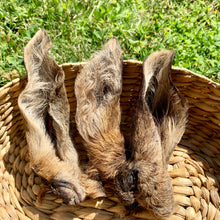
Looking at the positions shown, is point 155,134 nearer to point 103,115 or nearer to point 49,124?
point 103,115

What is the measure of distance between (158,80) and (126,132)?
1.80 ft

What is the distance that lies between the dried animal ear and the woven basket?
0.56ft

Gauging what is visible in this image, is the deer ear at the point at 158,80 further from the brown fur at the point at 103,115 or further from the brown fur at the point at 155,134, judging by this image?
the brown fur at the point at 103,115

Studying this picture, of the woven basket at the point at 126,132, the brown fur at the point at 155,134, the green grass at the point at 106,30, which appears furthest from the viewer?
the green grass at the point at 106,30

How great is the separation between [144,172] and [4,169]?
88 cm

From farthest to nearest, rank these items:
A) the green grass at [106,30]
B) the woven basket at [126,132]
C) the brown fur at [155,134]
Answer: the green grass at [106,30], the woven basket at [126,132], the brown fur at [155,134]

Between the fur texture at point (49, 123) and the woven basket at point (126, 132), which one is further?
the woven basket at point (126, 132)

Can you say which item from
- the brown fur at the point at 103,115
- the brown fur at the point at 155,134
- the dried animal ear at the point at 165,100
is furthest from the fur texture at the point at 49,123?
the dried animal ear at the point at 165,100

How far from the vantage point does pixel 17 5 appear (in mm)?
2340

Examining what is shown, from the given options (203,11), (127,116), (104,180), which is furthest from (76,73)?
(203,11)

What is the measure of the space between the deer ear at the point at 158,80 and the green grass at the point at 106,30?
0.57 meters

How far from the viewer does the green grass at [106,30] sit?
2.13 metres

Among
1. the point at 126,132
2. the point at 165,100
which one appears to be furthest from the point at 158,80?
the point at 126,132

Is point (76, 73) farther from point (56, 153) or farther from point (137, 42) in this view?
point (137, 42)
